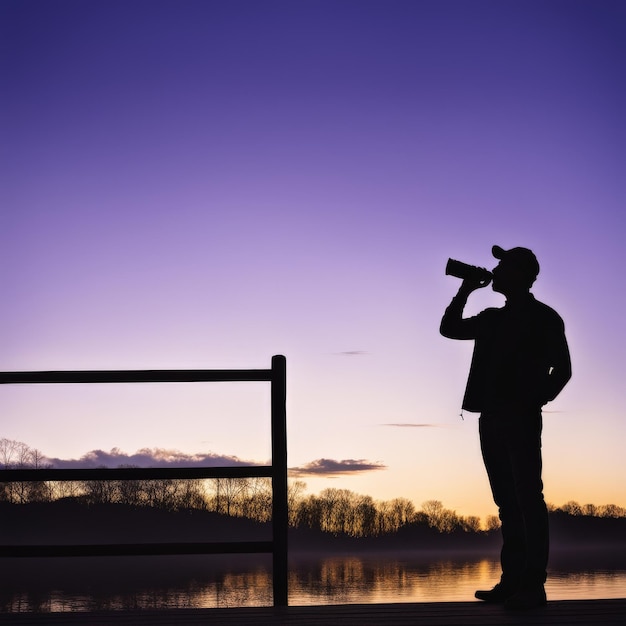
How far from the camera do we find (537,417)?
3.96 meters

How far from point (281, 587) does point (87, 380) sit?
153 centimetres

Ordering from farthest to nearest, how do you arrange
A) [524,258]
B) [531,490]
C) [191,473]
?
[524,258], [191,473], [531,490]

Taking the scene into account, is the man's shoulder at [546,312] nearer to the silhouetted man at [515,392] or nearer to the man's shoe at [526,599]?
the silhouetted man at [515,392]

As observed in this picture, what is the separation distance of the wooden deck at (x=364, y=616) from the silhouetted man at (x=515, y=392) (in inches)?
9.3

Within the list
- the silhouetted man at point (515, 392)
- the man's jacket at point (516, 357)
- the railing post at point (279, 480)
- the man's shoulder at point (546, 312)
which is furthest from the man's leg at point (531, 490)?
the railing post at point (279, 480)

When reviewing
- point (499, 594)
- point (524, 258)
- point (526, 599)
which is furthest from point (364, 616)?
point (524, 258)

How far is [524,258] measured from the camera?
4.11 m

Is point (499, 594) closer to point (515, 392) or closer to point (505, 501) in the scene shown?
point (505, 501)

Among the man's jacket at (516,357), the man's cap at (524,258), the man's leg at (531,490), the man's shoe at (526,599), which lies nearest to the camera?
the man's shoe at (526,599)

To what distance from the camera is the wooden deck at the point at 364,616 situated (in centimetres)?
327

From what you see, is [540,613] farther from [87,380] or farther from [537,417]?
[87,380]

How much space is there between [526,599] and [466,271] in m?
1.66

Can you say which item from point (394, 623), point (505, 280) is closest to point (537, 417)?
point (505, 280)

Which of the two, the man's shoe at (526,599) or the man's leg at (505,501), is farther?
the man's leg at (505,501)
